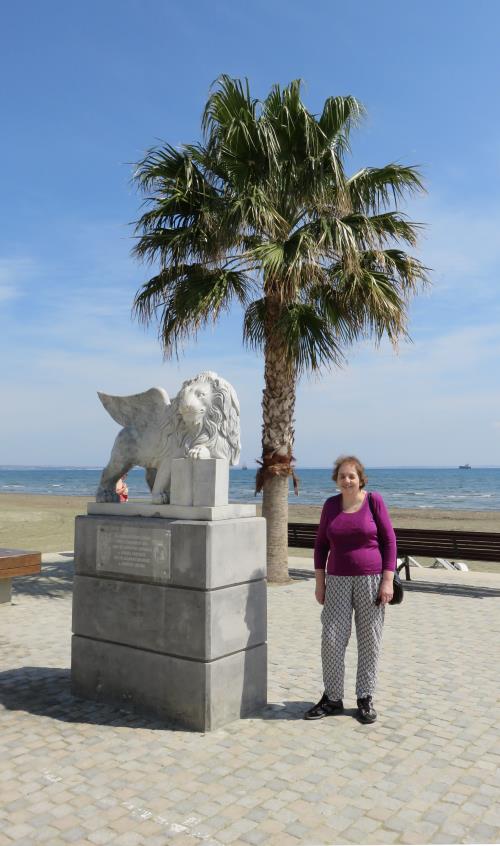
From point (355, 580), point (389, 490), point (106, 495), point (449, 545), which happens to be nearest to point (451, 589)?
point (449, 545)

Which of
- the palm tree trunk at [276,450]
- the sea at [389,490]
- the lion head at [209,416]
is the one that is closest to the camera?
the lion head at [209,416]

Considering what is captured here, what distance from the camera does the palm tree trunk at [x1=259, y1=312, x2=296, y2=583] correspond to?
9.28m

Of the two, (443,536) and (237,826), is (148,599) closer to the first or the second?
(237,826)

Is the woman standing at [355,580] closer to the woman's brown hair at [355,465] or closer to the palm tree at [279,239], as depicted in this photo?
the woman's brown hair at [355,465]

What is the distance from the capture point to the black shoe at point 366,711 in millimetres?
4074

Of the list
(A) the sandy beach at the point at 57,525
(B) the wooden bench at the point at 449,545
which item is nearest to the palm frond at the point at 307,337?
(B) the wooden bench at the point at 449,545

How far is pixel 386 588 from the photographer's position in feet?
13.2

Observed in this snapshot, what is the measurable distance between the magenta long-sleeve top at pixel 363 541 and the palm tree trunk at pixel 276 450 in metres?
5.12

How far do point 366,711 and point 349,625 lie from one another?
0.52 meters

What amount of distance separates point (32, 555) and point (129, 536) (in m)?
3.99

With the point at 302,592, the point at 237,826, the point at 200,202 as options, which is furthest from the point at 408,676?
the point at 200,202

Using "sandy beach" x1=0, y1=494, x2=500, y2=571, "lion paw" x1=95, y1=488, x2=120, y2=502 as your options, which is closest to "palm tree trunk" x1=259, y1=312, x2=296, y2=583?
"lion paw" x1=95, y1=488, x2=120, y2=502

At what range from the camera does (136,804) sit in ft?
9.87

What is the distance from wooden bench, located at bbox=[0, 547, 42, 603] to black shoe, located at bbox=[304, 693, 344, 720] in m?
4.59
